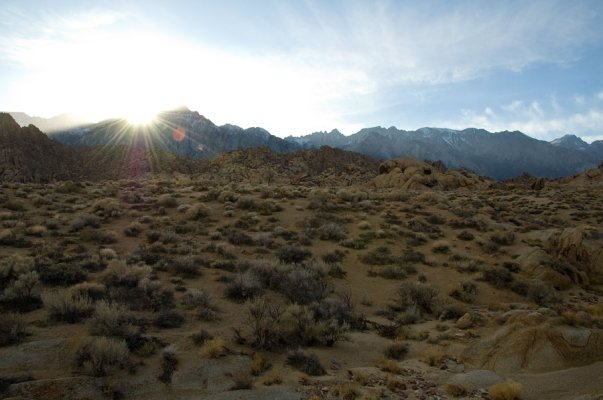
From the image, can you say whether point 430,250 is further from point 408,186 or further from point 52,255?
point 408,186

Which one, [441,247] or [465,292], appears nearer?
[465,292]

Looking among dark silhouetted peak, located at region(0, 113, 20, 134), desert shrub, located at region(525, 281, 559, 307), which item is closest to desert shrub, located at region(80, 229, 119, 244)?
desert shrub, located at region(525, 281, 559, 307)

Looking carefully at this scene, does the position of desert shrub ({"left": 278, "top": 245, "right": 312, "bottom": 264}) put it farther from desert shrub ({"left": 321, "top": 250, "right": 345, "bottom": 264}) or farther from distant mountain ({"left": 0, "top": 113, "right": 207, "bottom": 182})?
distant mountain ({"left": 0, "top": 113, "right": 207, "bottom": 182})

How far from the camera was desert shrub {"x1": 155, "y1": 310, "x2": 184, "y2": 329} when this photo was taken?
9039 mm

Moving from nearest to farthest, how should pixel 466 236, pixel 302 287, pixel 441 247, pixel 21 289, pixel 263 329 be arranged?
pixel 263 329
pixel 21 289
pixel 302 287
pixel 441 247
pixel 466 236

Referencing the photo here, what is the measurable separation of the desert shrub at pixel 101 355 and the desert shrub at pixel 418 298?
834cm

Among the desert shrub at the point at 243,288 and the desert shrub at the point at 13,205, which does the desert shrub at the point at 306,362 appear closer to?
the desert shrub at the point at 243,288

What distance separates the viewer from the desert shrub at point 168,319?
904 centimetres

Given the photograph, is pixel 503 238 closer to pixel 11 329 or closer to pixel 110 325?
pixel 110 325

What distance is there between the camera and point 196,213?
21.1 meters

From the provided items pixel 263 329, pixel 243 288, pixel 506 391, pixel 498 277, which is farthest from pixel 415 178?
pixel 506 391

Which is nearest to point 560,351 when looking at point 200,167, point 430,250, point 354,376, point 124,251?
point 354,376

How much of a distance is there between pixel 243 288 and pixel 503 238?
15.0 meters

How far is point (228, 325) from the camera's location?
956cm
